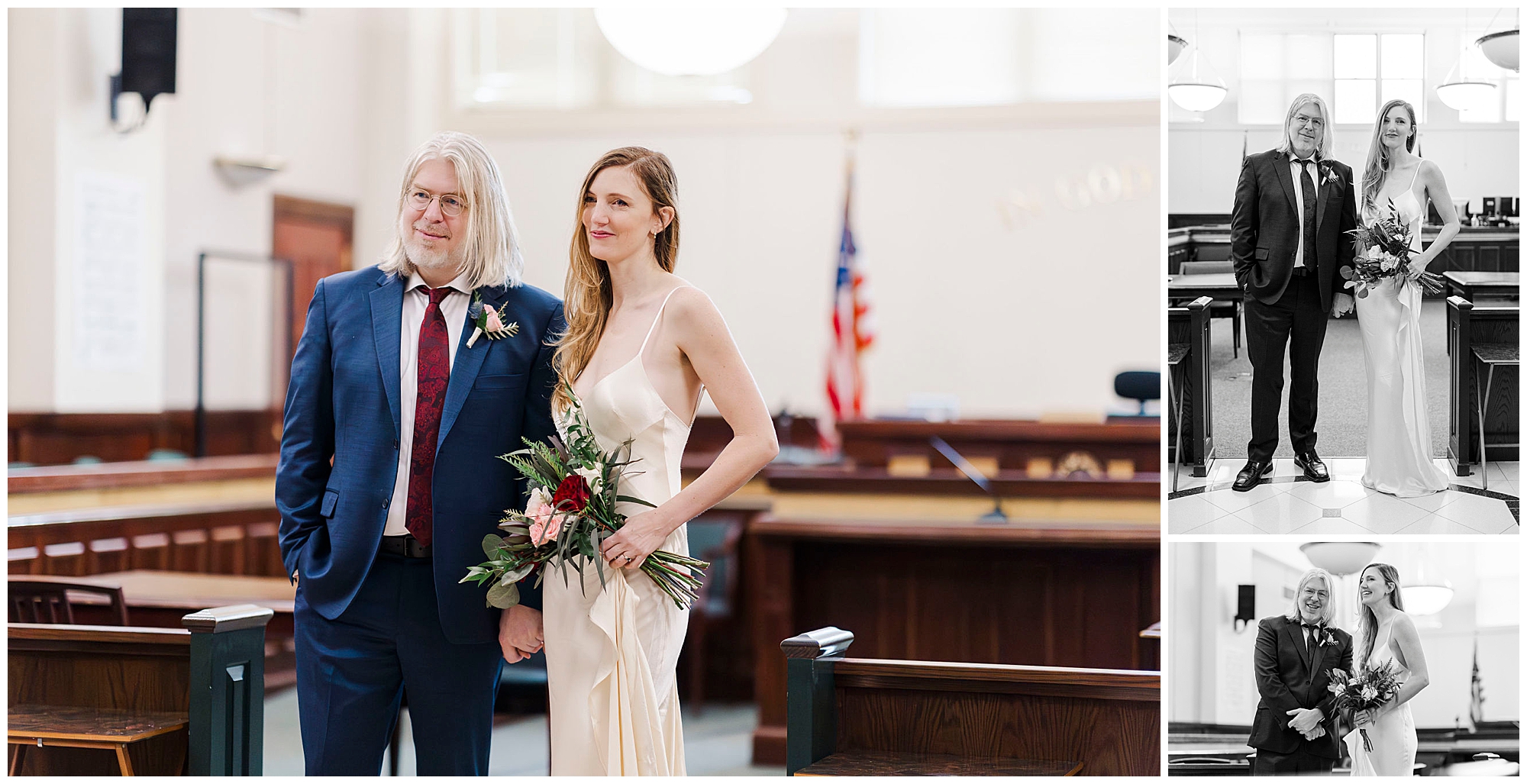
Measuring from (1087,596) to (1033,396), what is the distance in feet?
14.4

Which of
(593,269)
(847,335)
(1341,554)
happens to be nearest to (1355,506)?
(1341,554)

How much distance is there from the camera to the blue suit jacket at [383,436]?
191 centimetres

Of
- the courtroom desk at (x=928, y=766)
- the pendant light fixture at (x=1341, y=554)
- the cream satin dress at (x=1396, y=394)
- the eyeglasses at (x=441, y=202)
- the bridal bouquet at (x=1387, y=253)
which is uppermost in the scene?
the eyeglasses at (x=441, y=202)

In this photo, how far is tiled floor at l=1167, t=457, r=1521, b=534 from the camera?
1.96 m

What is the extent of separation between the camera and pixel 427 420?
6.43 ft

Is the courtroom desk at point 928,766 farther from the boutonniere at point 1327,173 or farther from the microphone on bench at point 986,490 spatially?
the microphone on bench at point 986,490

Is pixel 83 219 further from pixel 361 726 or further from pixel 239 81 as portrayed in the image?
pixel 361 726

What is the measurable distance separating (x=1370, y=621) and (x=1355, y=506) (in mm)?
193

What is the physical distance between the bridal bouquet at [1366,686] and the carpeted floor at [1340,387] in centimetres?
36

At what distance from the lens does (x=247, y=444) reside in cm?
700

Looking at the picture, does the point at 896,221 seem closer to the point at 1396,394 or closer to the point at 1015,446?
the point at 1015,446

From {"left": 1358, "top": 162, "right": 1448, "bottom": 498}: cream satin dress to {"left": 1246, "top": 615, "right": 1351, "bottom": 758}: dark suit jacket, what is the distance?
0.91 feet

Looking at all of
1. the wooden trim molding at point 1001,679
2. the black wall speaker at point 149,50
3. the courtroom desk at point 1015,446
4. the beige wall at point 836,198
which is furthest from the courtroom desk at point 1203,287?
the beige wall at point 836,198

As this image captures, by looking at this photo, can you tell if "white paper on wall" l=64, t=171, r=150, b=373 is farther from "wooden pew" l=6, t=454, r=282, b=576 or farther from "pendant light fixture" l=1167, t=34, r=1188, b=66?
"pendant light fixture" l=1167, t=34, r=1188, b=66
